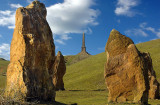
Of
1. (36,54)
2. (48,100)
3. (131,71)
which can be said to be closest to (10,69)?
(36,54)

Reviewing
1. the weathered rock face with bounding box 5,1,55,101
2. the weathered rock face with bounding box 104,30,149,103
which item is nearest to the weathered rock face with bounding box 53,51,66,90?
the weathered rock face with bounding box 5,1,55,101

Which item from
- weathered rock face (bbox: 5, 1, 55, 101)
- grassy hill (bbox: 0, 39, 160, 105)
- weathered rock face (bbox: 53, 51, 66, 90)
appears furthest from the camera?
weathered rock face (bbox: 53, 51, 66, 90)

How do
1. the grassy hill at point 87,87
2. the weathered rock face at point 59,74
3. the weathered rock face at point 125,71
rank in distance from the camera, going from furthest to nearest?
Answer: the weathered rock face at point 59,74, the grassy hill at point 87,87, the weathered rock face at point 125,71

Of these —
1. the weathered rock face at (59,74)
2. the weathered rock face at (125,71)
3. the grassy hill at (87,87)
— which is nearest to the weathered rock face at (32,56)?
the grassy hill at (87,87)

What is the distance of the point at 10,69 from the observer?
13984mm

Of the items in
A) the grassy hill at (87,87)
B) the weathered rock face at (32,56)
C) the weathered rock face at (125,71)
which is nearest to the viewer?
the weathered rock face at (125,71)

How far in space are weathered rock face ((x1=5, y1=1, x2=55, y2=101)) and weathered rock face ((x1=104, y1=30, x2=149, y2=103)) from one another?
4.40 metres

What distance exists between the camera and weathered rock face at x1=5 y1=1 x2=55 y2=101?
1329 cm

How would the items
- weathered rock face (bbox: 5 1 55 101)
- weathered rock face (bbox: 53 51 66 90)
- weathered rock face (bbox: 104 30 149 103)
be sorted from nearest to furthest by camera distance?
weathered rock face (bbox: 104 30 149 103) → weathered rock face (bbox: 5 1 55 101) → weathered rock face (bbox: 53 51 66 90)

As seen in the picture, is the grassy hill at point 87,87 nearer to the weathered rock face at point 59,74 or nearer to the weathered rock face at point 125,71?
the weathered rock face at point 59,74

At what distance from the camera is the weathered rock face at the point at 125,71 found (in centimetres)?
1247

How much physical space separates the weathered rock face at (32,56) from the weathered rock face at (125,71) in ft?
14.4

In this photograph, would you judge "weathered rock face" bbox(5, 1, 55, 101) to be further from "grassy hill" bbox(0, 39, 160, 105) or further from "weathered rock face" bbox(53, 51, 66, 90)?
"weathered rock face" bbox(53, 51, 66, 90)

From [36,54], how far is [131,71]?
21.5ft
